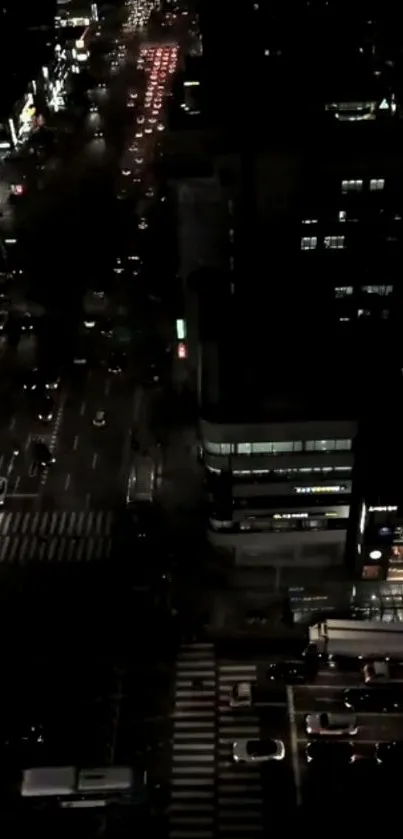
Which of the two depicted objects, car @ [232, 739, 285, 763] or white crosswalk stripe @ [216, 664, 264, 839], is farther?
car @ [232, 739, 285, 763]

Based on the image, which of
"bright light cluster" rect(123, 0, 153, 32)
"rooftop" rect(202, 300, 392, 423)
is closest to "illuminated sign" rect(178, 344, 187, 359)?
"rooftop" rect(202, 300, 392, 423)

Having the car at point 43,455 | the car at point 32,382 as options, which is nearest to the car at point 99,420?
the car at point 43,455

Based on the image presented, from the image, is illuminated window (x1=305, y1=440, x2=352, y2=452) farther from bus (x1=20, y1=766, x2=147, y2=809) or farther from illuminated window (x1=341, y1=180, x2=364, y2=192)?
illuminated window (x1=341, y1=180, x2=364, y2=192)

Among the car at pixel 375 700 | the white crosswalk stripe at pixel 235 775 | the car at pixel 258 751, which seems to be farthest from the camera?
the car at pixel 375 700

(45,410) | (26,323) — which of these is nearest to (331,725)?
(45,410)

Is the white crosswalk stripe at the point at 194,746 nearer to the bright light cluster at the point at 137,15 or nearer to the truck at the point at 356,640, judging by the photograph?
the truck at the point at 356,640

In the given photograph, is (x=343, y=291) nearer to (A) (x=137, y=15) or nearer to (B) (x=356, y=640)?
(B) (x=356, y=640)

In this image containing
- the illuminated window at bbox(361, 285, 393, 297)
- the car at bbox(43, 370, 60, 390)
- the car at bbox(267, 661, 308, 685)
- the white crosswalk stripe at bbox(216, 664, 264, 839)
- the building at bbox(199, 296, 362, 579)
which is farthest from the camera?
the car at bbox(43, 370, 60, 390)
